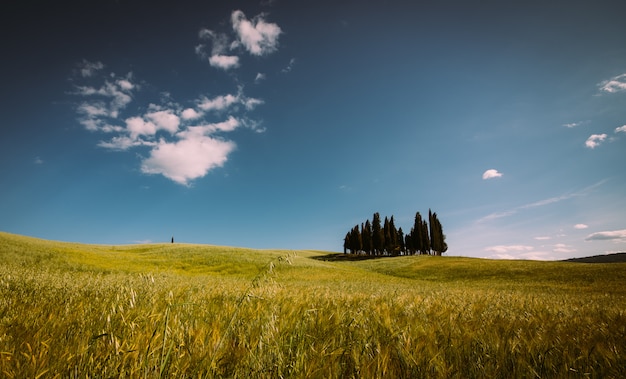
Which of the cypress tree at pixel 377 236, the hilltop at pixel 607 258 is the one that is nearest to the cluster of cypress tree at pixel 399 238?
the cypress tree at pixel 377 236

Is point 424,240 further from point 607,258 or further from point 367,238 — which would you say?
point 607,258

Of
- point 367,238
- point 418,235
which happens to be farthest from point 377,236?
point 418,235

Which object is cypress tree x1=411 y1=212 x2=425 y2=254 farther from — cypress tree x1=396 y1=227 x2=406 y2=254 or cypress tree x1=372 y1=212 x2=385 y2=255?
cypress tree x1=372 y1=212 x2=385 y2=255

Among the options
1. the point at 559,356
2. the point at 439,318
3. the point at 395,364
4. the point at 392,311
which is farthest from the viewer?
the point at 392,311

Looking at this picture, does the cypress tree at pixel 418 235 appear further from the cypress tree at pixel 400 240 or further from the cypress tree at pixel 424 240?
the cypress tree at pixel 400 240

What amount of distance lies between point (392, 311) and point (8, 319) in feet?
13.8

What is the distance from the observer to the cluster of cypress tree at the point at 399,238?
3366 inches

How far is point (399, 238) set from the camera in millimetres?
93812

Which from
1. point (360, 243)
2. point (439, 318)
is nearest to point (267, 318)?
point (439, 318)

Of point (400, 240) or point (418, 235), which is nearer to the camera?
point (418, 235)

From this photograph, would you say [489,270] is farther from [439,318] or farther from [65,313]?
[65,313]

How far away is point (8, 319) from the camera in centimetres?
235

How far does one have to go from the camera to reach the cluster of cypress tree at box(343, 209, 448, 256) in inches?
3366

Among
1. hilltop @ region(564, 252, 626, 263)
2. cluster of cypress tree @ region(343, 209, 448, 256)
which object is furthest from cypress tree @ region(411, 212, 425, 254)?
hilltop @ region(564, 252, 626, 263)
